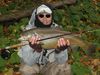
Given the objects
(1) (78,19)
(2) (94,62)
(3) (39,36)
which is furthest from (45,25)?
(1) (78,19)

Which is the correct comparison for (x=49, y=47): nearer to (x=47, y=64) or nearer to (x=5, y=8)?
(x=47, y=64)

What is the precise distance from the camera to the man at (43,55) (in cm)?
731

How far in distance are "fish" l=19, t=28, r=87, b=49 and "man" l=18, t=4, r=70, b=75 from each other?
0.09 meters

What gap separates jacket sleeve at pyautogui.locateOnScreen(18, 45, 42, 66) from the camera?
7.35 m

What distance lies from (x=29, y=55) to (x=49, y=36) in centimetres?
64

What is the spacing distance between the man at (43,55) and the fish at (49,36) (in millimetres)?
88

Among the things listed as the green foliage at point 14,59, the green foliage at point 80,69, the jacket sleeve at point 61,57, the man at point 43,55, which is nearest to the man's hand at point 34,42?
the man at point 43,55

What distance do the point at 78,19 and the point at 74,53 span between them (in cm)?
313

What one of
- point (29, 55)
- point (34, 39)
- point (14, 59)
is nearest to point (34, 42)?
point (34, 39)

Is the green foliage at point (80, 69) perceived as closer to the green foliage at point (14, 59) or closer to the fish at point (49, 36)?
the green foliage at point (14, 59)

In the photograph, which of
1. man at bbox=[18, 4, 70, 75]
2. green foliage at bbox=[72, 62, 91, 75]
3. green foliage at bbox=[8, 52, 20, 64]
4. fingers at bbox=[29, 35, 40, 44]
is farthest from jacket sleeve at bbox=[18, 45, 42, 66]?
green foliage at bbox=[8, 52, 20, 64]

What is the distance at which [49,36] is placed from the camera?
7.01 metres

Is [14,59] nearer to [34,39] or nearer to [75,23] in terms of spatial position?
[34,39]

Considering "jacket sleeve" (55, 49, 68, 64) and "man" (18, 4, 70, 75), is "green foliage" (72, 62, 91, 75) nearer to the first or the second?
"man" (18, 4, 70, 75)
